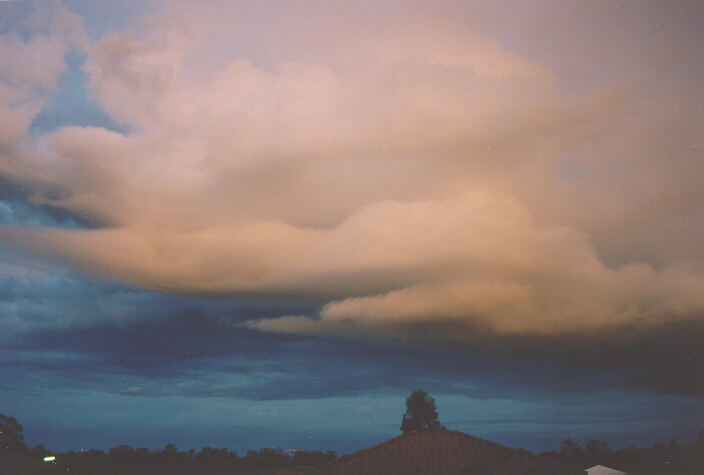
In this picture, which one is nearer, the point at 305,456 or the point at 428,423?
the point at 305,456

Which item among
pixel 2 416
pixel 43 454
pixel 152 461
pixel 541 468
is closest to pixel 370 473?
pixel 541 468

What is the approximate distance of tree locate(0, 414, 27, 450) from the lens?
3216 centimetres

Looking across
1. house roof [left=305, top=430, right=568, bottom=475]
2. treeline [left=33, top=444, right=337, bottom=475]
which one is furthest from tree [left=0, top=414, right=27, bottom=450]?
house roof [left=305, top=430, right=568, bottom=475]

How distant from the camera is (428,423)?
2939 cm

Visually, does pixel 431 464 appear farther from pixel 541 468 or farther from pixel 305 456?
pixel 305 456

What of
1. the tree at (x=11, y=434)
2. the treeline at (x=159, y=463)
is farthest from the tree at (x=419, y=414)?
the tree at (x=11, y=434)

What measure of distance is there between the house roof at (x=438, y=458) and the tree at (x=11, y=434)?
21.0m

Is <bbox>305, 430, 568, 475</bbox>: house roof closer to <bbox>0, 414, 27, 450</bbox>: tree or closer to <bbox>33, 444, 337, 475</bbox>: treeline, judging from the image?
<bbox>33, 444, 337, 475</bbox>: treeline

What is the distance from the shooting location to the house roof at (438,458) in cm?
1697

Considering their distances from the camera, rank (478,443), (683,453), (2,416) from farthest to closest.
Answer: (2,416), (683,453), (478,443)

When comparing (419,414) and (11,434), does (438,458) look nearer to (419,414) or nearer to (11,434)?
(419,414)

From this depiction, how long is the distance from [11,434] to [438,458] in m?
24.6

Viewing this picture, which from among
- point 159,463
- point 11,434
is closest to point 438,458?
point 159,463

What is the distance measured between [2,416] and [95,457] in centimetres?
1170
